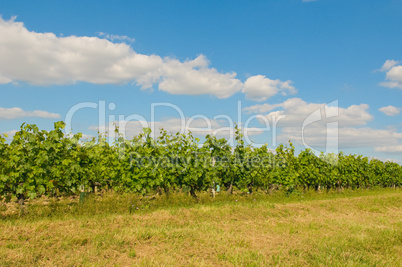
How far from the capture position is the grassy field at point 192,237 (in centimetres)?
471

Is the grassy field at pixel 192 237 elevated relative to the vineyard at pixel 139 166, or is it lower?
lower

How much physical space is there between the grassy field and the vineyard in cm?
86

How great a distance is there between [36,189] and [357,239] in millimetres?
7997

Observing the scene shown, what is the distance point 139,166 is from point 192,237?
14.7 feet

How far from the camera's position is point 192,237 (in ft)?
18.5

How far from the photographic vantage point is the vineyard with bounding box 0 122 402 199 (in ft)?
26.3

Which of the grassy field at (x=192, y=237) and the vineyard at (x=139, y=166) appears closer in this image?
the grassy field at (x=192, y=237)

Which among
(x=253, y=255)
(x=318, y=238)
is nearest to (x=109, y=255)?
(x=253, y=255)

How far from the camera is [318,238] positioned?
602cm

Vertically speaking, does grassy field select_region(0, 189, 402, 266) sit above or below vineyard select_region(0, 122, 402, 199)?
below

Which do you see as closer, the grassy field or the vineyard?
the grassy field

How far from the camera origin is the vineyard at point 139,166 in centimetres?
801

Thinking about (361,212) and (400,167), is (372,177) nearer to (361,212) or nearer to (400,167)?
(400,167)

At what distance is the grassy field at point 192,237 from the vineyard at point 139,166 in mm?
858
